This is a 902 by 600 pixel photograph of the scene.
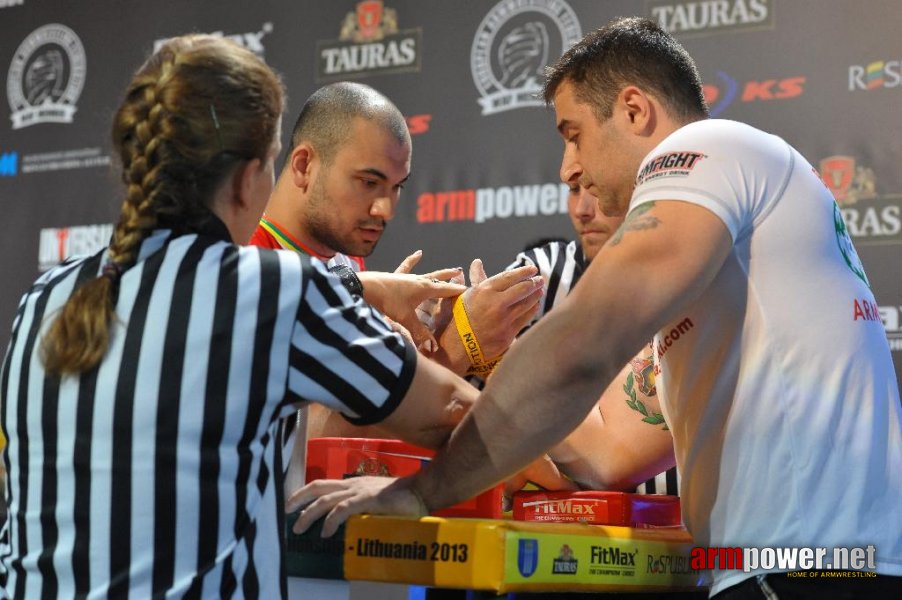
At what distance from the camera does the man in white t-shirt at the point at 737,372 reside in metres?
1.31

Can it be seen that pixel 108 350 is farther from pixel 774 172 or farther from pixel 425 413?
pixel 774 172

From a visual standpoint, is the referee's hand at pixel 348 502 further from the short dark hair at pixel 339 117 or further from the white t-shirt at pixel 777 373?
the short dark hair at pixel 339 117

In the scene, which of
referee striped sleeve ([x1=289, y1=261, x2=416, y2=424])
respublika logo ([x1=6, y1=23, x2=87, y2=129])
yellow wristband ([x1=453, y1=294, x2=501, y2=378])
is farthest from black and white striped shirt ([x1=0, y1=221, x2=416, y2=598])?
respublika logo ([x1=6, y1=23, x2=87, y2=129])

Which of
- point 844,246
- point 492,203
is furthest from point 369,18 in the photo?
point 844,246

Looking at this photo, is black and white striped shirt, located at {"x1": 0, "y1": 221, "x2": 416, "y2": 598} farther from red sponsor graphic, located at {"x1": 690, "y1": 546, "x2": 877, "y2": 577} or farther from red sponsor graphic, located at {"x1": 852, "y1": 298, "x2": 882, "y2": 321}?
red sponsor graphic, located at {"x1": 852, "y1": 298, "x2": 882, "y2": 321}

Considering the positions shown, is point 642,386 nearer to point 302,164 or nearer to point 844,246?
point 844,246

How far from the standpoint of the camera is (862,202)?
3475mm

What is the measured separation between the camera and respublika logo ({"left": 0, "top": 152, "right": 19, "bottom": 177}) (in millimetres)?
5082

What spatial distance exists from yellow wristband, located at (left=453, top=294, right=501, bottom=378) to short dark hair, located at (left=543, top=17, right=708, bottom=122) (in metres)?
0.44

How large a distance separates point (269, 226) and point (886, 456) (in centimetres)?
203

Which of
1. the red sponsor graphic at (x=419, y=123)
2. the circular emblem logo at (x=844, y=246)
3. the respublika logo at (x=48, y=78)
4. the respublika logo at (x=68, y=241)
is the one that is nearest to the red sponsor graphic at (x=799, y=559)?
the circular emblem logo at (x=844, y=246)

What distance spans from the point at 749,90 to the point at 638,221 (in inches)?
98.8

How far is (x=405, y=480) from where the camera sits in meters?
1.38

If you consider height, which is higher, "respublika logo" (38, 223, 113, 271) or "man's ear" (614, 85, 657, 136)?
"respublika logo" (38, 223, 113, 271)
